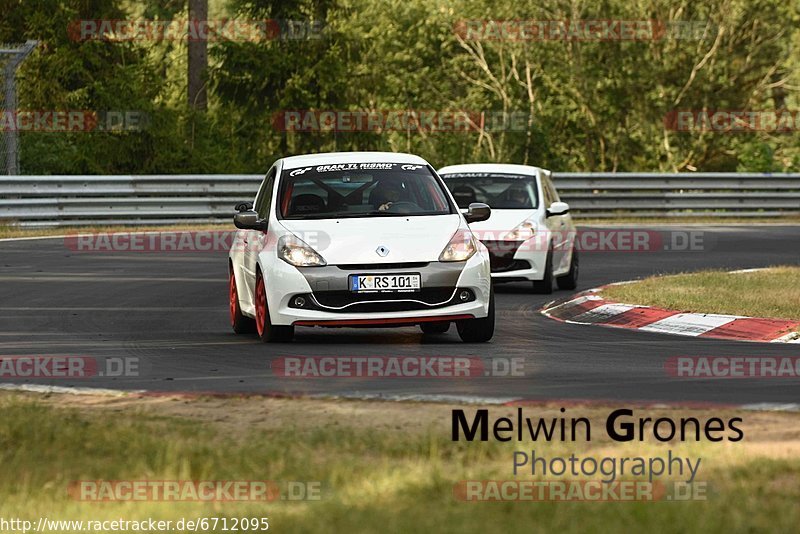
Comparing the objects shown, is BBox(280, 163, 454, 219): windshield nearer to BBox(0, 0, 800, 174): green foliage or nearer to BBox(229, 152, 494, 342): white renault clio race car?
BBox(229, 152, 494, 342): white renault clio race car

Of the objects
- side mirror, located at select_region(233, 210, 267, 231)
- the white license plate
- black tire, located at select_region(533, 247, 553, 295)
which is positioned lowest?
black tire, located at select_region(533, 247, 553, 295)

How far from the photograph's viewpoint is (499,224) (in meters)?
19.3

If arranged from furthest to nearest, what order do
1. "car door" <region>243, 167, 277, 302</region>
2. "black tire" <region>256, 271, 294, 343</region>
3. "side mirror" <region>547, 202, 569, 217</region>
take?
"side mirror" <region>547, 202, 569, 217</region> → "car door" <region>243, 167, 277, 302</region> → "black tire" <region>256, 271, 294, 343</region>

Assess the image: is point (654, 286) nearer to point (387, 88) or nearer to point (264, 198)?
point (264, 198)

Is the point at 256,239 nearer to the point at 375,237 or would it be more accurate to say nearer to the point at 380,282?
the point at 375,237

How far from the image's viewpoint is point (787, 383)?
33.7 feet

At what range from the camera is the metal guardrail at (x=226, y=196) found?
30.7m

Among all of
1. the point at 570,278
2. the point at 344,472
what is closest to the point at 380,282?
the point at 344,472

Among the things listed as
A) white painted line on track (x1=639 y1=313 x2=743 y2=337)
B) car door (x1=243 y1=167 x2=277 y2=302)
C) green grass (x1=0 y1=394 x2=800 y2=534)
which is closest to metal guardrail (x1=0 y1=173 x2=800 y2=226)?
car door (x1=243 y1=167 x2=277 y2=302)

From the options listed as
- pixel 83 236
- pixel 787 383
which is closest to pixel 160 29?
pixel 83 236

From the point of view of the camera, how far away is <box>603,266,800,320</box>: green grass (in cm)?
1528

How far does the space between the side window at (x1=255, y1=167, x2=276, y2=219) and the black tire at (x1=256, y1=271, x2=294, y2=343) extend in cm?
91

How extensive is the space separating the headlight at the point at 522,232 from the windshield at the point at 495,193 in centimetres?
54

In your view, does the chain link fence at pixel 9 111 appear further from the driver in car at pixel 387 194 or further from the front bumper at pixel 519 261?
the driver in car at pixel 387 194
